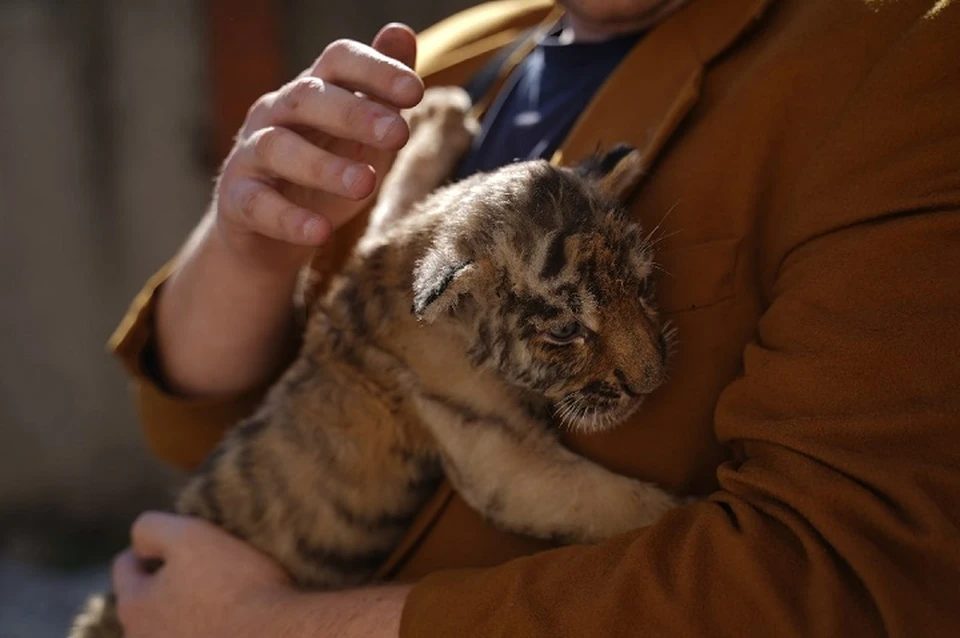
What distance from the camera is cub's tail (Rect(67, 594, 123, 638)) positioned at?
2559 mm

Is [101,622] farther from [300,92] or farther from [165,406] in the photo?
[300,92]

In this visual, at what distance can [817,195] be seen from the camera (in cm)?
163

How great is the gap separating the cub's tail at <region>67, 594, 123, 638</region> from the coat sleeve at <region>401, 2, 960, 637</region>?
4.09 feet

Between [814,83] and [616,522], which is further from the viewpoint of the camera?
[616,522]

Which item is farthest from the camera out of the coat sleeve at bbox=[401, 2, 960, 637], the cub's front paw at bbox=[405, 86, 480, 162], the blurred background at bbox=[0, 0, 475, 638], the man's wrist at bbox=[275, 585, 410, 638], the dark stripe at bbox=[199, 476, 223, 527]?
the blurred background at bbox=[0, 0, 475, 638]

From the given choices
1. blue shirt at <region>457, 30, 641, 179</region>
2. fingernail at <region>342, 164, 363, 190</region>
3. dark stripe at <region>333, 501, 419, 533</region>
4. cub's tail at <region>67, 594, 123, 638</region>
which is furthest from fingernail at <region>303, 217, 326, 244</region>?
cub's tail at <region>67, 594, 123, 638</region>

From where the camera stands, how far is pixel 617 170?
1.91 metres

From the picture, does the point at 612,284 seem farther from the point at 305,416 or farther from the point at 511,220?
the point at 305,416

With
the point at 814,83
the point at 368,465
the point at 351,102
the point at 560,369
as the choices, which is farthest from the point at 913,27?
the point at 368,465

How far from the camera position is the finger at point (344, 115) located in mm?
1895

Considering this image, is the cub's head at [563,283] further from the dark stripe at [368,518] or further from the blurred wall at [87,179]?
the blurred wall at [87,179]

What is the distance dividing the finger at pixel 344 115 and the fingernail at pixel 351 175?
0.06 m

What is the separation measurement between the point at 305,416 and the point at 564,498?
69 centimetres

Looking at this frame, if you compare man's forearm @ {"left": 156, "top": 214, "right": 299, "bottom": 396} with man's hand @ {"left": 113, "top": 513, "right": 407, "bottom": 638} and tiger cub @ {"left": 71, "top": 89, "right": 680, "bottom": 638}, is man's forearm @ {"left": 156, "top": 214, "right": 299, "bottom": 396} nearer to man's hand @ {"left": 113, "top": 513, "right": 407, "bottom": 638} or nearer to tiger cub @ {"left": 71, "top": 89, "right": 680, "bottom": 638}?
tiger cub @ {"left": 71, "top": 89, "right": 680, "bottom": 638}
